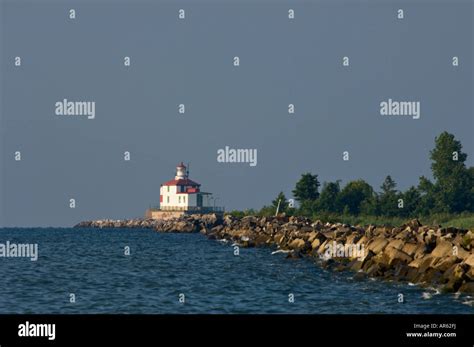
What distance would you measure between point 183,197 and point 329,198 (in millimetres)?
42168

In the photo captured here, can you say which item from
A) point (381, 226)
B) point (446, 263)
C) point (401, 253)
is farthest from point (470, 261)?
point (381, 226)

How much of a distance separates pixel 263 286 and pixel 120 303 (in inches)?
285

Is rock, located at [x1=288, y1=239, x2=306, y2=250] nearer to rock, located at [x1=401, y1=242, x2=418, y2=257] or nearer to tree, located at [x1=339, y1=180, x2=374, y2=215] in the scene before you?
rock, located at [x1=401, y1=242, x2=418, y2=257]

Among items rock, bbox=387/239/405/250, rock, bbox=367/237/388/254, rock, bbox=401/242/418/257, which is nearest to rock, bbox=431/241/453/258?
Answer: rock, bbox=401/242/418/257

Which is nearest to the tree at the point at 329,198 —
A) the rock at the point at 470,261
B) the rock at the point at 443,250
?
the rock at the point at 443,250

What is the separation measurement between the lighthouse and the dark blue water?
90638 millimetres

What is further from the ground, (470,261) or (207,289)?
(470,261)

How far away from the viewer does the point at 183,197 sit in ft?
468

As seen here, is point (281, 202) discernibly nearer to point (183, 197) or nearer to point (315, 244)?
point (183, 197)

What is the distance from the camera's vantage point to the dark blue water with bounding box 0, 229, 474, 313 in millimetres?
28812

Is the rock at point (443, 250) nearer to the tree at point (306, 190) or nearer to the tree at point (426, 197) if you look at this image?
the tree at point (426, 197)

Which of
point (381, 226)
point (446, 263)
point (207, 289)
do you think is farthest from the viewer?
point (381, 226)
